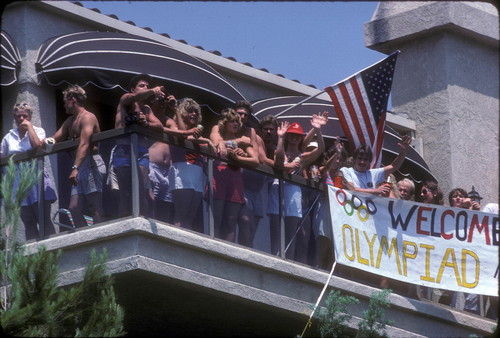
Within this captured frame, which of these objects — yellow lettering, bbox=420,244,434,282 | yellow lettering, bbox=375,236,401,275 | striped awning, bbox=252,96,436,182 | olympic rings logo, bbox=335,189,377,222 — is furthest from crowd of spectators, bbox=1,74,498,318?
striped awning, bbox=252,96,436,182

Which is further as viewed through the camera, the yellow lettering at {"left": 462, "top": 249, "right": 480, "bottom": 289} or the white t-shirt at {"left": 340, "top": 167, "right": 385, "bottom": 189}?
the yellow lettering at {"left": 462, "top": 249, "right": 480, "bottom": 289}

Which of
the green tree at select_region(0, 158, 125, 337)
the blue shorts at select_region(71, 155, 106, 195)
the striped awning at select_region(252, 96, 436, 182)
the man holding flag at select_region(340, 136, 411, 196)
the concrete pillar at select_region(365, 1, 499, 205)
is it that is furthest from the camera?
the concrete pillar at select_region(365, 1, 499, 205)

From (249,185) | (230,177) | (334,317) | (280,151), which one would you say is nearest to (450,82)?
(280,151)

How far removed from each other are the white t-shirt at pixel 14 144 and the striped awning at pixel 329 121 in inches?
176

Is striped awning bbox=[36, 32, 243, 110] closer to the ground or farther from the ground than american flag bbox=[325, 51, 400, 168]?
farther from the ground

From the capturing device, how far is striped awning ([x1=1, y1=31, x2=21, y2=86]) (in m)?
15.7

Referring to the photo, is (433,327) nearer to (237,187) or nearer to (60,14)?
(237,187)

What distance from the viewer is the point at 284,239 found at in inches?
585

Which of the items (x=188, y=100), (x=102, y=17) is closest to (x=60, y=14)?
(x=102, y=17)

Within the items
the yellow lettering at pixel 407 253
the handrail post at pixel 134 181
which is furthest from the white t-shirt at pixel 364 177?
the handrail post at pixel 134 181

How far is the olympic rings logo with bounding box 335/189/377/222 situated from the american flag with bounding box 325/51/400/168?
66cm

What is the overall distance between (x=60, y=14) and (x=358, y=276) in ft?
15.7

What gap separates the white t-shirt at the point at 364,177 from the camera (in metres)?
15.8

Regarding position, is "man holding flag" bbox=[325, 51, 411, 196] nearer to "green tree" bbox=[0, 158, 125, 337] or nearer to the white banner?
the white banner
